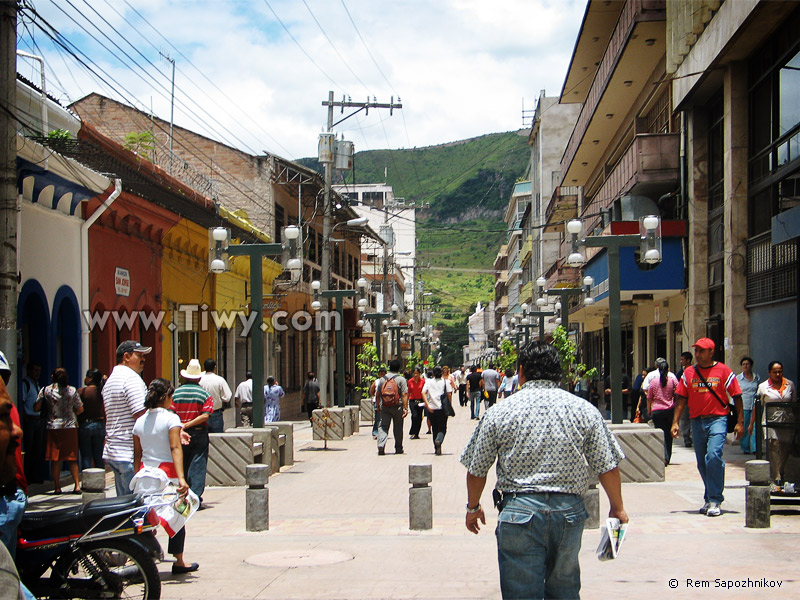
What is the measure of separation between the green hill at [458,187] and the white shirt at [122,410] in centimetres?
12932

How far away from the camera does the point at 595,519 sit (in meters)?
9.67

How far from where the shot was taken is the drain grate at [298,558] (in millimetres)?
8375

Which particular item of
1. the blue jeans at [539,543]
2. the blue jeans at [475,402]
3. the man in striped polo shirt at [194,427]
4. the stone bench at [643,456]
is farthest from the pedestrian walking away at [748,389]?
the blue jeans at [475,402]

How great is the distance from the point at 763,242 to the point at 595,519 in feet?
34.2

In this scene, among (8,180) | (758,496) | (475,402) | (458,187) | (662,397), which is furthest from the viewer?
(458,187)

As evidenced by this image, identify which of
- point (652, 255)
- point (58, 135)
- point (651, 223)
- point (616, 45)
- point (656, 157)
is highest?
point (616, 45)

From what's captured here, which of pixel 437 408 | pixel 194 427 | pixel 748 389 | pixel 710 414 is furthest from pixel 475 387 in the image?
pixel 710 414

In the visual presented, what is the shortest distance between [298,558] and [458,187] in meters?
141

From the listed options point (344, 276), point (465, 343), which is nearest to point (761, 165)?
point (344, 276)

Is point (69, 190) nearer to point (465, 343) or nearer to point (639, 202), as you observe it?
point (639, 202)

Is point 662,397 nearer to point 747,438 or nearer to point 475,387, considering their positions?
point 747,438

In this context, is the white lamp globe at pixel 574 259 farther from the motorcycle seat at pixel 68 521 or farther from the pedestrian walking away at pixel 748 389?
the motorcycle seat at pixel 68 521

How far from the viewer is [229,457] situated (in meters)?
13.8

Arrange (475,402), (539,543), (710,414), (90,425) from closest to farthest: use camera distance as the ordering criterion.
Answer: (539,543), (710,414), (90,425), (475,402)
